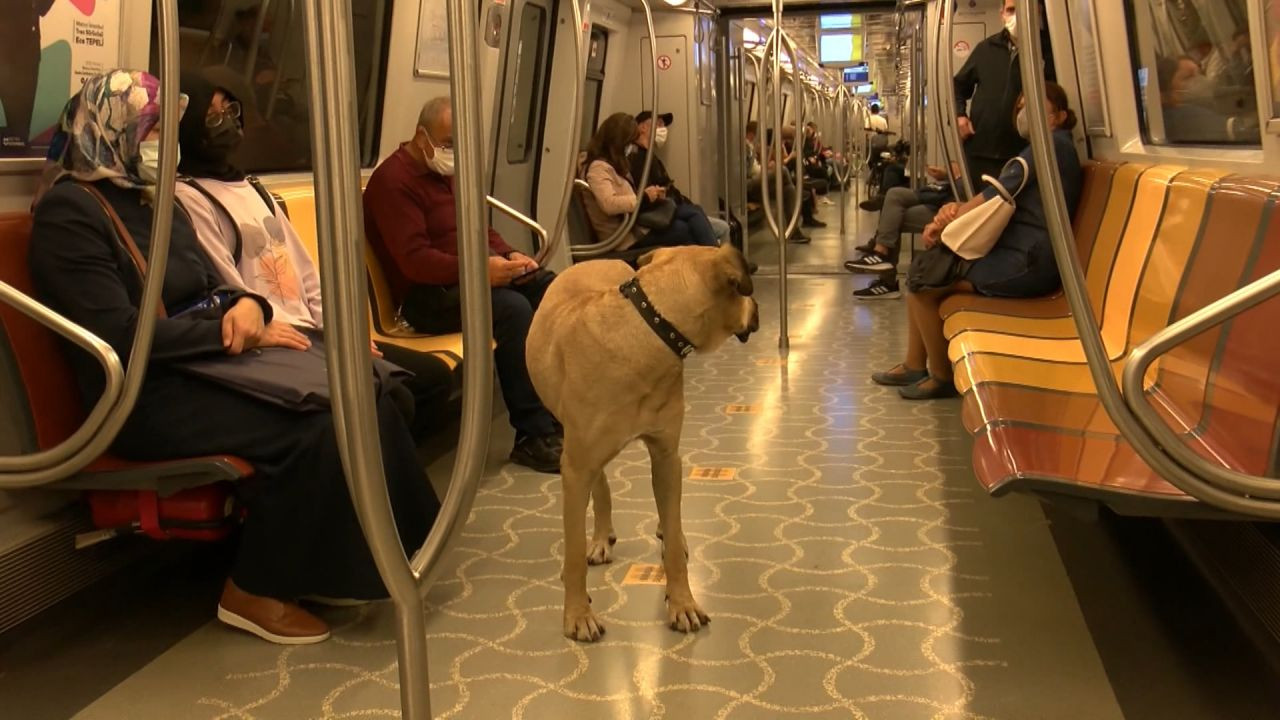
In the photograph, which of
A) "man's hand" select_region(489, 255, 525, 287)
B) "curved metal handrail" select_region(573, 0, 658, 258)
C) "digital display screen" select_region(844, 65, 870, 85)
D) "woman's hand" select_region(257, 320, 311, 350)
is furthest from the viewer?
"digital display screen" select_region(844, 65, 870, 85)

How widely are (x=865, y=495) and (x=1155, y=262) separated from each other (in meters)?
1.16

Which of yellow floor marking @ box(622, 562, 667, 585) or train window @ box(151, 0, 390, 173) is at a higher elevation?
train window @ box(151, 0, 390, 173)

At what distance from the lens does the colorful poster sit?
289 centimetres

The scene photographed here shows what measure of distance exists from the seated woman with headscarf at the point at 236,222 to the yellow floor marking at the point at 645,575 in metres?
1.10

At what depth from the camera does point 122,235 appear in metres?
2.90

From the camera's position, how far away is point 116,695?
2.61 metres

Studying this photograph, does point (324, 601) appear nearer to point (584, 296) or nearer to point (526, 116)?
point (584, 296)

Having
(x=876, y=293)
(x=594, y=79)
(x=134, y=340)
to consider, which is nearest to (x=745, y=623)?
(x=134, y=340)

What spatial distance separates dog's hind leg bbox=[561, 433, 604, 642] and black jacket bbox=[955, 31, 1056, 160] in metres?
4.43

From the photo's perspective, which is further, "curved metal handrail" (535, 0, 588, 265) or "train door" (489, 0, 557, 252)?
"train door" (489, 0, 557, 252)

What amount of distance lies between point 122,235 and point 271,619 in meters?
1.02

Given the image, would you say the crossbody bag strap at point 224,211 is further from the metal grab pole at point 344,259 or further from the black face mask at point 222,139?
the metal grab pole at point 344,259

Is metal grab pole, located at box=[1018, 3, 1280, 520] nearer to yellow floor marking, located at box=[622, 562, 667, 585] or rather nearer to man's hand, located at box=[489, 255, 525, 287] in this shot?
yellow floor marking, located at box=[622, 562, 667, 585]

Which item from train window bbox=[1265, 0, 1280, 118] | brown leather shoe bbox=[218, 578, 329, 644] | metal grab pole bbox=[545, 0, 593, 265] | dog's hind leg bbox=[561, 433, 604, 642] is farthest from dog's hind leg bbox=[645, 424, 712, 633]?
metal grab pole bbox=[545, 0, 593, 265]
